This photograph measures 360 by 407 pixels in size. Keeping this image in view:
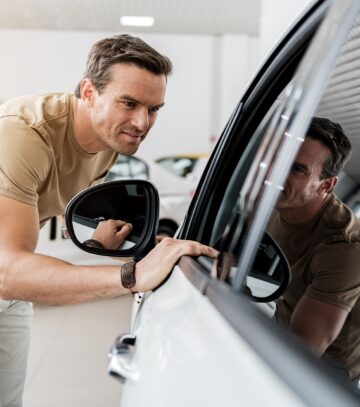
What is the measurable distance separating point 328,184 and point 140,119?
122cm

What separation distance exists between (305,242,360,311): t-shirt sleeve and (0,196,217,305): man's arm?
324mm

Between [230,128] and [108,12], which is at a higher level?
[230,128]

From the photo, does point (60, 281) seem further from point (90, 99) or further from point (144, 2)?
point (144, 2)

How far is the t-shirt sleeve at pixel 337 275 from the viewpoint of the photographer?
651 mm

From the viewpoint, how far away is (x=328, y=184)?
0.71 m

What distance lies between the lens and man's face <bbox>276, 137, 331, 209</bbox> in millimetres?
726

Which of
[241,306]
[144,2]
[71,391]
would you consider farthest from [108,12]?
[241,306]

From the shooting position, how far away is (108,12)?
31.6 ft

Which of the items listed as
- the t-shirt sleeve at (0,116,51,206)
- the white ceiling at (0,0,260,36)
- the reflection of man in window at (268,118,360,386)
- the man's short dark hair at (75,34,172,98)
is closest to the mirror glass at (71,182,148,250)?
the t-shirt sleeve at (0,116,51,206)

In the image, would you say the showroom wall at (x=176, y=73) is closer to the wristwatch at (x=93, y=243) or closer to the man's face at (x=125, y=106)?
the man's face at (x=125, y=106)

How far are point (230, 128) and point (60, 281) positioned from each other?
0.48 meters

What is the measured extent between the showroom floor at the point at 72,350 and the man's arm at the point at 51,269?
174 centimetres

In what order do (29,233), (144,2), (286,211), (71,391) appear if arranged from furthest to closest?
(144,2) < (71,391) < (29,233) < (286,211)

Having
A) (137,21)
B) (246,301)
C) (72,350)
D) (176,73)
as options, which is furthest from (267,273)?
(176,73)
